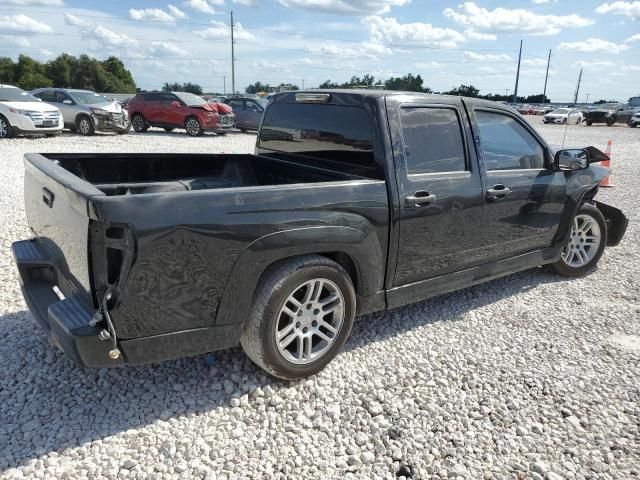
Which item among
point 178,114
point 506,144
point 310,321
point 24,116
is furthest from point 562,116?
point 310,321

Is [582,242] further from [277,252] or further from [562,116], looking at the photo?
[562,116]

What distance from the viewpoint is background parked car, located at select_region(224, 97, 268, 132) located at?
68.6 feet

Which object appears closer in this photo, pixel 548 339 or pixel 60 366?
pixel 60 366

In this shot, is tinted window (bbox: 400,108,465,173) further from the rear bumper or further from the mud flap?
the mud flap

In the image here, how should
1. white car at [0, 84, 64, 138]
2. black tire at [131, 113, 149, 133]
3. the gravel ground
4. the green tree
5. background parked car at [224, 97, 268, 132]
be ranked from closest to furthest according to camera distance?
the gravel ground
the green tree
white car at [0, 84, 64, 138]
black tire at [131, 113, 149, 133]
background parked car at [224, 97, 268, 132]

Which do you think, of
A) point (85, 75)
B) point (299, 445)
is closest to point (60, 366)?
point (299, 445)

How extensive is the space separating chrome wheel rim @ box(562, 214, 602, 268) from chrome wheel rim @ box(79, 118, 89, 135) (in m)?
16.5

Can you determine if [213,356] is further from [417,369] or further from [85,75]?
[85,75]

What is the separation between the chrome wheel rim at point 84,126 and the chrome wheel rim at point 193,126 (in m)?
3.48

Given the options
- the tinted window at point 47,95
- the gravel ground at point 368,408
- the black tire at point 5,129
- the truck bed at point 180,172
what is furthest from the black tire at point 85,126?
the truck bed at point 180,172

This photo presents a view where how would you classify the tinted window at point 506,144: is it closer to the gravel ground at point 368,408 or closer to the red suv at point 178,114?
the gravel ground at point 368,408

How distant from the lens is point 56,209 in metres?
2.82

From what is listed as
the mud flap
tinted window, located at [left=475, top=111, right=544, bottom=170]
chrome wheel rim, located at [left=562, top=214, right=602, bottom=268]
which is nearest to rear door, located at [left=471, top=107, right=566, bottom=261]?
tinted window, located at [left=475, top=111, right=544, bottom=170]

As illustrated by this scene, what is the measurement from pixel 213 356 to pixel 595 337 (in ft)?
9.66
